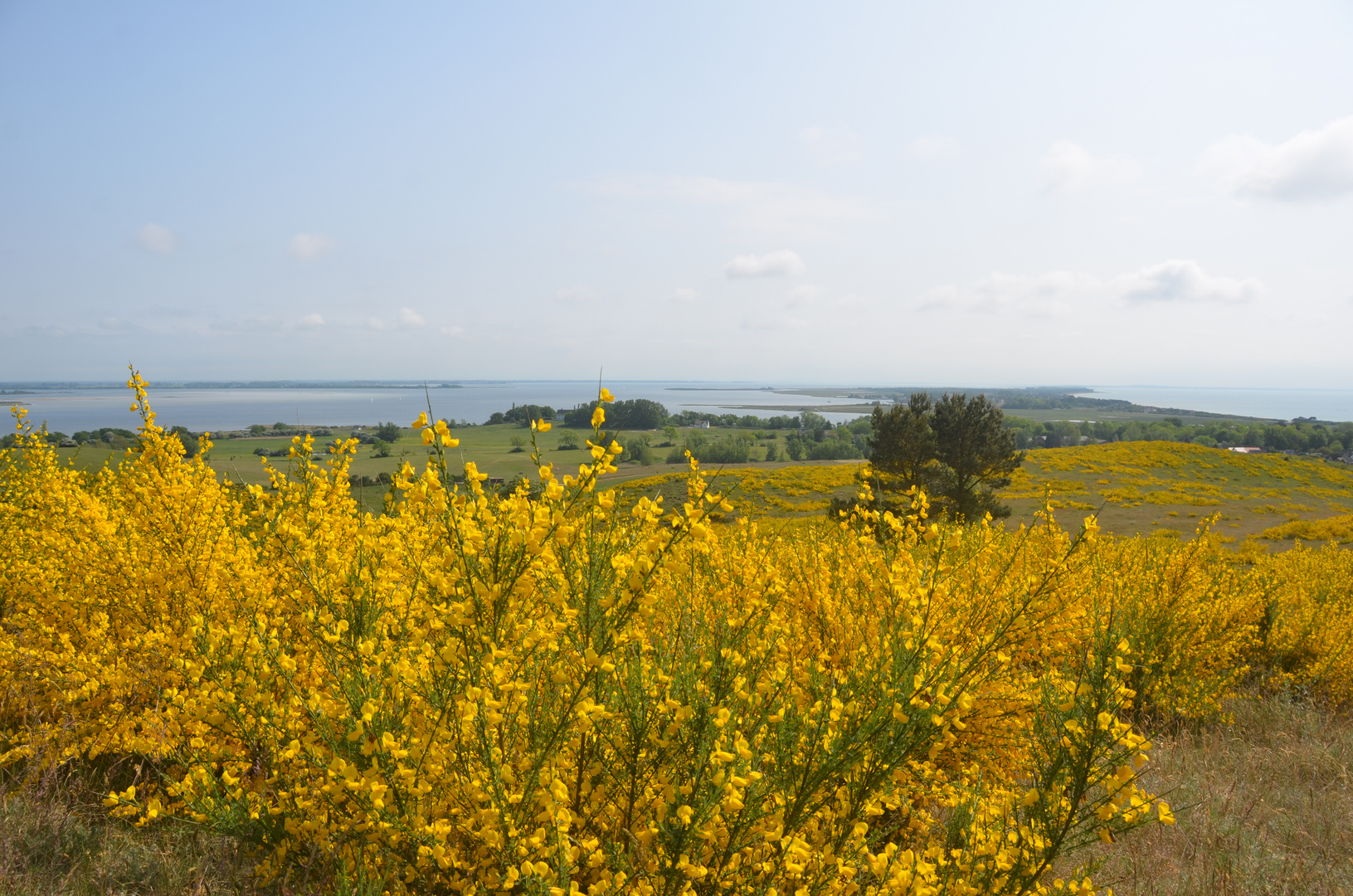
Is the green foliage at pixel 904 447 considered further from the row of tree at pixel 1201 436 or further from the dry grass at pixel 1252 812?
the row of tree at pixel 1201 436

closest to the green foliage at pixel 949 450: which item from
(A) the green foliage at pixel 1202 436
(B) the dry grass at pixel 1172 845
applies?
(B) the dry grass at pixel 1172 845

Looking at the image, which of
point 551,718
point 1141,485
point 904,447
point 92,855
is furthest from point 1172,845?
point 1141,485

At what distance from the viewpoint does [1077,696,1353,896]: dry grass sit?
289 cm

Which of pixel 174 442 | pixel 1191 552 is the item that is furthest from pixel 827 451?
pixel 174 442

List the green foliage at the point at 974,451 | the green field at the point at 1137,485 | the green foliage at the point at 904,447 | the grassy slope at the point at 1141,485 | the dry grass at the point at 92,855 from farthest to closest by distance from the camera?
the green field at the point at 1137,485 → the grassy slope at the point at 1141,485 → the green foliage at the point at 974,451 → the green foliage at the point at 904,447 → the dry grass at the point at 92,855

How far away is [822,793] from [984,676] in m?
1.06

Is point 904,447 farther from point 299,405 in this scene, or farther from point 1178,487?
point 299,405

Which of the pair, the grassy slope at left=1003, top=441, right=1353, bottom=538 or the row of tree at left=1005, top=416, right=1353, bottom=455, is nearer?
the grassy slope at left=1003, top=441, right=1353, bottom=538

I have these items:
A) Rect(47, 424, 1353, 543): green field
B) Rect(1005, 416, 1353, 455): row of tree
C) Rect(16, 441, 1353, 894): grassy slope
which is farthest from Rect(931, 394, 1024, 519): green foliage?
Rect(1005, 416, 1353, 455): row of tree

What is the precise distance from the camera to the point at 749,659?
267 centimetres

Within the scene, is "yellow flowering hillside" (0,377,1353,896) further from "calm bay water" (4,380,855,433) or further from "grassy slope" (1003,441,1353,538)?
"grassy slope" (1003,441,1353,538)

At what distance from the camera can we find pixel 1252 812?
3656 mm

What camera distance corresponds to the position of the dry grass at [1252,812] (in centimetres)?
289

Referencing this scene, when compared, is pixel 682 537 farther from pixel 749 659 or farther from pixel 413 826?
pixel 413 826
